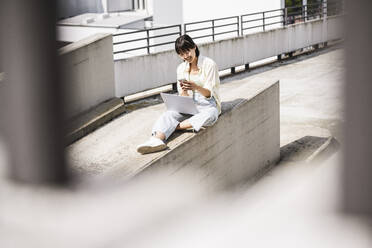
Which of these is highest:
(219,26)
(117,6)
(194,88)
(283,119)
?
(117,6)

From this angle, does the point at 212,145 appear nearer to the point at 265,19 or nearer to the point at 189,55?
the point at 189,55

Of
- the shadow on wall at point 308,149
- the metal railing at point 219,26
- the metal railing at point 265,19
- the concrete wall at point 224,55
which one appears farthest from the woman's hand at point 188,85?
the metal railing at point 265,19

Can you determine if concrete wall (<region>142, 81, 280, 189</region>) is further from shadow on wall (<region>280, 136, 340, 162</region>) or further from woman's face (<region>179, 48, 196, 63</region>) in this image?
woman's face (<region>179, 48, 196, 63</region>)

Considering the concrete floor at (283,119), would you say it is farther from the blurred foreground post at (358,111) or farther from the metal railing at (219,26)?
the metal railing at (219,26)

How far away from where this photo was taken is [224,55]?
1457cm

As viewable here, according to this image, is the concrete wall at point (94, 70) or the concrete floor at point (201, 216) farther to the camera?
the concrete wall at point (94, 70)

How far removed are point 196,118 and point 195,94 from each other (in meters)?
0.50

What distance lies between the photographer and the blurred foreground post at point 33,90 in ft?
4.98

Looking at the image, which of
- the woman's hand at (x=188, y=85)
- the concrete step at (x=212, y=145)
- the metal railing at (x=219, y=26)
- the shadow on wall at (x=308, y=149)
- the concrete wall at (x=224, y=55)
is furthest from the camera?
the metal railing at (x=219, y=26)

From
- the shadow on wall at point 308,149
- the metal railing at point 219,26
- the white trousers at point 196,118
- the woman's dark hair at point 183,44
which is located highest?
the woman's dark hair at point 183,44

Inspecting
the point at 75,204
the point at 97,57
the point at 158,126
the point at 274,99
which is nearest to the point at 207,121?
the point at 158,126

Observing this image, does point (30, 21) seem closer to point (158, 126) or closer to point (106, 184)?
point (106, 184)

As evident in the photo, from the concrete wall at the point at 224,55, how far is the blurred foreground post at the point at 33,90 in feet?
26.1

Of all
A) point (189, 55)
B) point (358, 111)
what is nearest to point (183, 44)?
point (189, 55)
